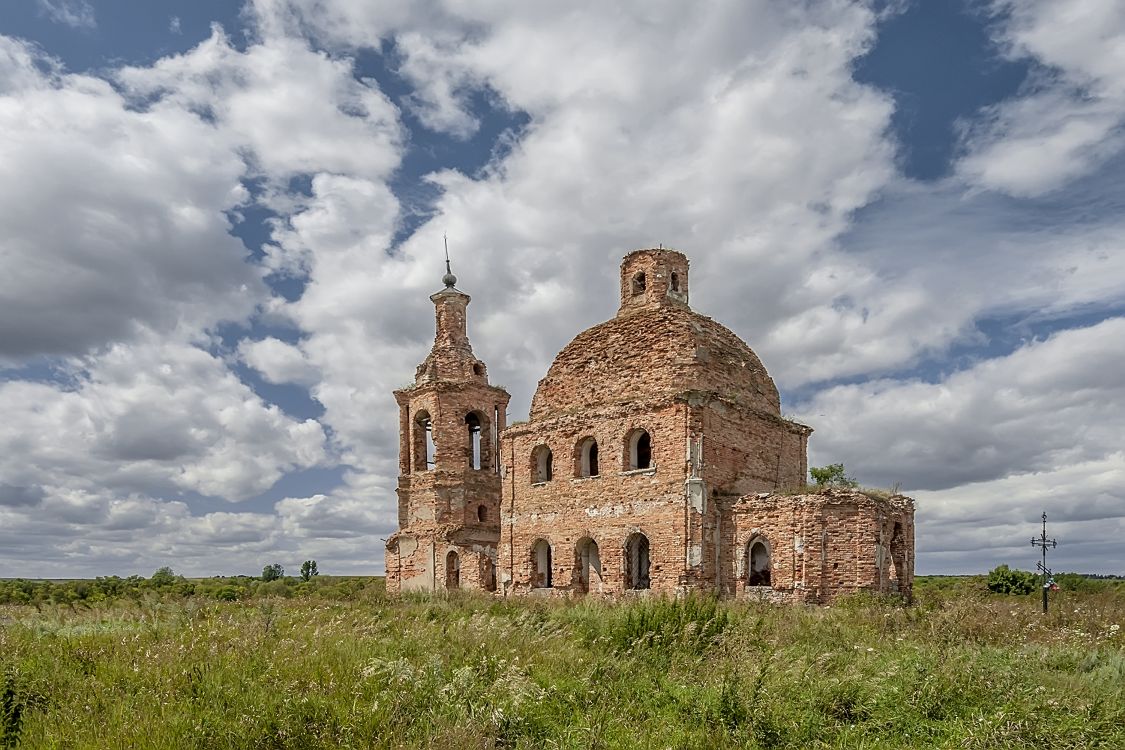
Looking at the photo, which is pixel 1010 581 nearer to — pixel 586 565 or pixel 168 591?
pixel 586 565

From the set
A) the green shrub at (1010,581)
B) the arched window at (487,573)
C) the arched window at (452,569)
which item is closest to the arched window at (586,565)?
the arched window at (487,573)

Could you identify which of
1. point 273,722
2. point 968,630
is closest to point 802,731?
point 273,722

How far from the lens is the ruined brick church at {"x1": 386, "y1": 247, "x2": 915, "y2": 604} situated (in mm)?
19984

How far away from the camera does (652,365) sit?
74.3 ft

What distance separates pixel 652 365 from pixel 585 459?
3510 millimetres

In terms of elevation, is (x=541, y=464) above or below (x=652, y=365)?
below

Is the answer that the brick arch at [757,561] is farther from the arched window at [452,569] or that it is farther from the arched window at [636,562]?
the arched window at [452,569]

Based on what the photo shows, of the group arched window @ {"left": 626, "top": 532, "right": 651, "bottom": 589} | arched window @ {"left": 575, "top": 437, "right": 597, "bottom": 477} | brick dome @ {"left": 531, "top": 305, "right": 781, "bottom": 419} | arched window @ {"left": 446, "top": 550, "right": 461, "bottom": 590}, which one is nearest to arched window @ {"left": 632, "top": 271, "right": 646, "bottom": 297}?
brick dome @ {"left": 531, "top": 305, "right": 781, "bottom": 419}

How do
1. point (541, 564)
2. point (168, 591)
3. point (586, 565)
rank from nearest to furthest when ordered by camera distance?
1. point (586, 565)
2. point (541, 564)
3. point (168, 591)

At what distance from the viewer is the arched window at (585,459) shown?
2355 centimetres

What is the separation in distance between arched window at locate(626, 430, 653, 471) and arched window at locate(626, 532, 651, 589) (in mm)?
1982

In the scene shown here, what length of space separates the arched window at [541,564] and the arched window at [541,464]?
1.88 meters

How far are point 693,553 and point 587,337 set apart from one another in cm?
746

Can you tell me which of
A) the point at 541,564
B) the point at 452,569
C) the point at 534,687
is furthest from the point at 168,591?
the point at 534,687
